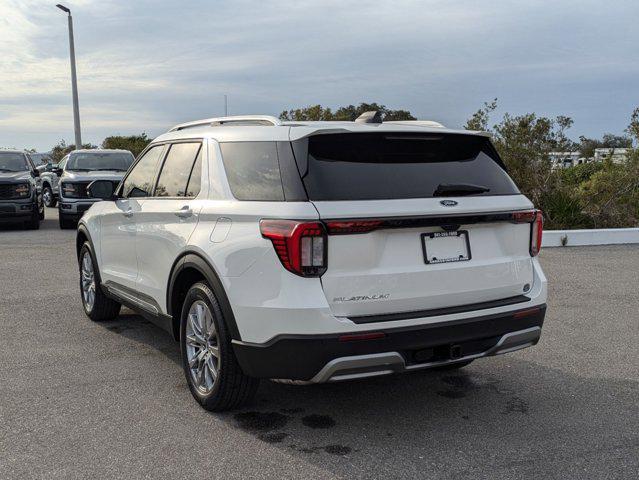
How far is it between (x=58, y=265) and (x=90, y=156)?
7383mm

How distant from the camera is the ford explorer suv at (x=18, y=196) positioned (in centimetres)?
1593

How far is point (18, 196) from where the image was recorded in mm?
16156

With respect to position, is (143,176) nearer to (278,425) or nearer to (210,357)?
(210,357)

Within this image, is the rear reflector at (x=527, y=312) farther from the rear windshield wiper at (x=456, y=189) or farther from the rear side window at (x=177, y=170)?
the rear side window at (x=177, y=170)

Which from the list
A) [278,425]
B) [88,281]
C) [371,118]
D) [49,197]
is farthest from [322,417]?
[49,197]

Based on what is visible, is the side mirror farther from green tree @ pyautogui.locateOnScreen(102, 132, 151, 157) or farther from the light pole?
green tree @ pyautogui.locateOnScreen(102, 132, 151, 157)

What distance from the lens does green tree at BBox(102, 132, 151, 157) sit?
124 ft

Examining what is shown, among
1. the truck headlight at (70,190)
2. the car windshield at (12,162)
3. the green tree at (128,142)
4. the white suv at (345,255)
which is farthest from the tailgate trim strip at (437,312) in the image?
the green tree at (128,142)

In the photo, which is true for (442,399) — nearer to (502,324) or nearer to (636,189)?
(502,324)

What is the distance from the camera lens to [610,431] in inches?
161

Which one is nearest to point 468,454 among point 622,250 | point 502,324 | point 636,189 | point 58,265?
point 502,324

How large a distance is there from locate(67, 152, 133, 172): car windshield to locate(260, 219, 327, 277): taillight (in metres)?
14.1

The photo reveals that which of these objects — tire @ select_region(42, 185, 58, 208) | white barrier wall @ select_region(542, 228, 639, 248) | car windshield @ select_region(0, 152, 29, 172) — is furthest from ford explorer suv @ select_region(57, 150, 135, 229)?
white barrier wall @ select_region(542, 228, 639, 248)

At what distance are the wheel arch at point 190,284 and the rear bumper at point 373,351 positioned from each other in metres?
0.19
